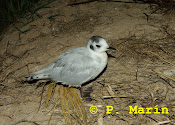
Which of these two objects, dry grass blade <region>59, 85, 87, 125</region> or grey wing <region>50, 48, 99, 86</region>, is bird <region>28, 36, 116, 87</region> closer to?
grey wing <region>50, 48, 99, 86</region>

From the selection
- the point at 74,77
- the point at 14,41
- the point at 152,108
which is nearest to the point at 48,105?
the point at 74,77

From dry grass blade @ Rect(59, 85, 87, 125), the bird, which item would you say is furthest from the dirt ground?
the bird

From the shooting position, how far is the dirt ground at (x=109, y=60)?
225 cm

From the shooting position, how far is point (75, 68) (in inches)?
94.3

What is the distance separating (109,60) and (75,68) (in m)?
0.76

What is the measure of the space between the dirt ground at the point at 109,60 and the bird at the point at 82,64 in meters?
0.30

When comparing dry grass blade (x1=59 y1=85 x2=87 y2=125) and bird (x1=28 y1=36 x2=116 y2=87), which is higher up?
bird (x1=28 y1=36 x2=116 y2=87)

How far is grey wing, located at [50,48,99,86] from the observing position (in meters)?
2.36

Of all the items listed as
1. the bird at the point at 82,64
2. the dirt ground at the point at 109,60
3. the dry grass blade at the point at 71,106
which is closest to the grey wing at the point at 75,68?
the bird at the point at 82,64

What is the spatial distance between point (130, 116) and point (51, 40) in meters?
2.14

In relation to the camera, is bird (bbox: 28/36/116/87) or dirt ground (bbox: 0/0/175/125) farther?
bird (bbox: 28/36/116/87)

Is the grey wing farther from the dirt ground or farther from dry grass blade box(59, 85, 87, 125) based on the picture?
the dirt ground

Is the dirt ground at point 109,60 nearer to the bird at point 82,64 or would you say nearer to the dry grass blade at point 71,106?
the dry grass blade at point 71,106

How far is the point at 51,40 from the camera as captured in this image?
3.54 m
